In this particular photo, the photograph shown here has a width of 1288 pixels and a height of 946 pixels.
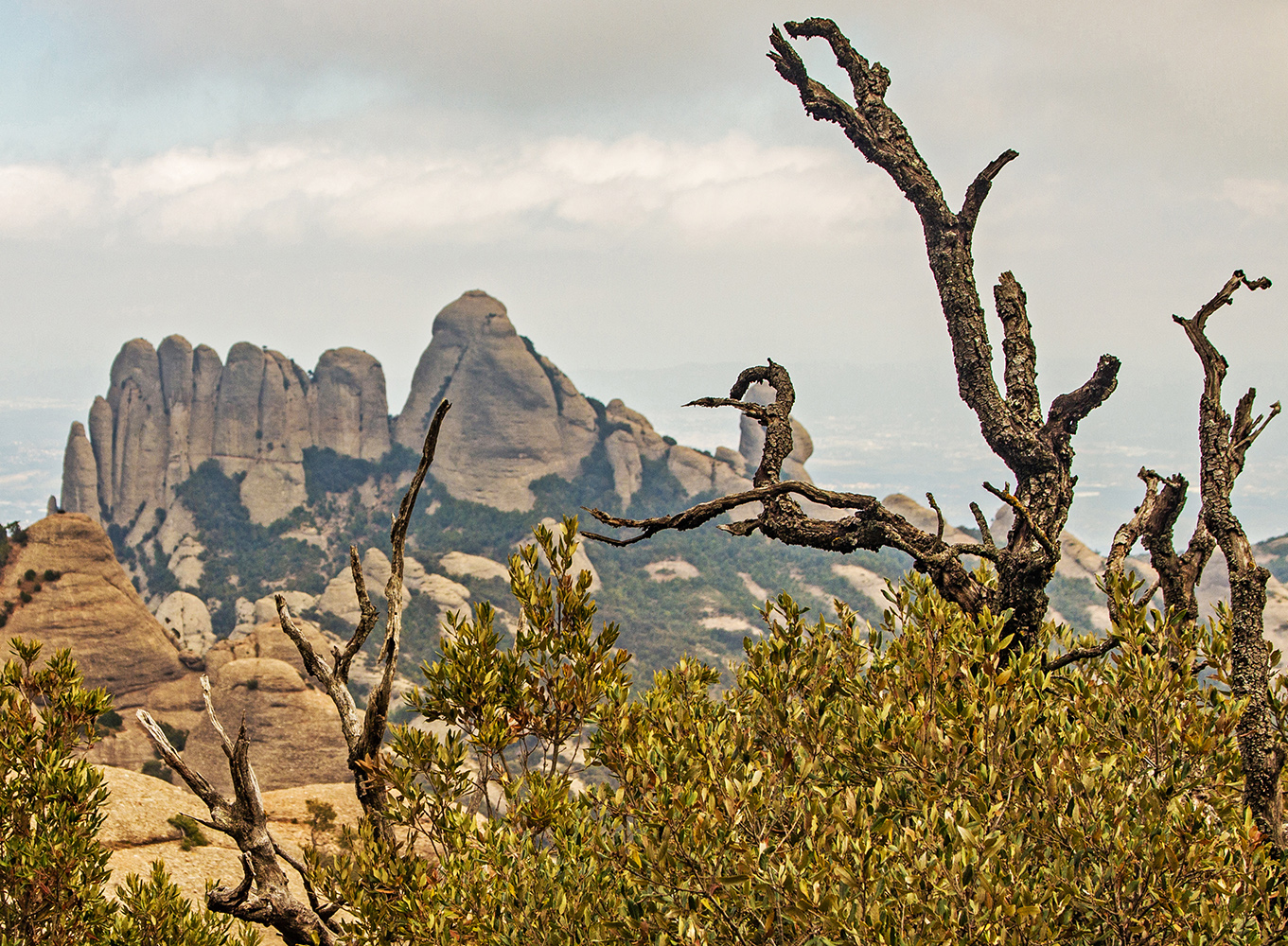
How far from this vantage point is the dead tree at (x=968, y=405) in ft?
27.7

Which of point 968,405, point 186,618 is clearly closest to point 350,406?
point 186,618

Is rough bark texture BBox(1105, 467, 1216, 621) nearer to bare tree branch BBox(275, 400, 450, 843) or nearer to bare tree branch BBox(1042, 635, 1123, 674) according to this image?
bare tree branch BBox(1042, 635, 1123, 674)

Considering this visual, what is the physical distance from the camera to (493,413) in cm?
12694

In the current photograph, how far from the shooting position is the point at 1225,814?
5090 millimetres

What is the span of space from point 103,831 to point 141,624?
101ft

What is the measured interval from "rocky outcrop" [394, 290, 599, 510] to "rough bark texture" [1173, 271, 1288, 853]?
118691 mm

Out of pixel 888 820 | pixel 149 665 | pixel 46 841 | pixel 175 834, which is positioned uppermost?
pixel 888 820

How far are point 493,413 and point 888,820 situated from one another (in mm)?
124709

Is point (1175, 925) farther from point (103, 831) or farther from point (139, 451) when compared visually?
point (139, 451)

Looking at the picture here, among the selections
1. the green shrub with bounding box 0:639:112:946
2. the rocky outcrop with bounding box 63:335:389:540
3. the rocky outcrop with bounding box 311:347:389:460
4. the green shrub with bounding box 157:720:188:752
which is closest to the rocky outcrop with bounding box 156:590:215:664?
the green shrub with bounding box 157:720:188:752

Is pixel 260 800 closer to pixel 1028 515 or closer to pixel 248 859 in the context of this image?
pixel 248 859

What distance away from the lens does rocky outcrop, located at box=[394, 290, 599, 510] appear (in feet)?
416

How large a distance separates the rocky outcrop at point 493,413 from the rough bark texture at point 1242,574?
11869 cm

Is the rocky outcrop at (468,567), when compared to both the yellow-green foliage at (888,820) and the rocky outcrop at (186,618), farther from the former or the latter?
the yellow-green foliage at (888,820)
